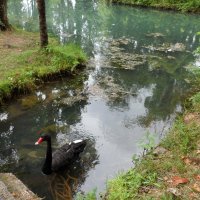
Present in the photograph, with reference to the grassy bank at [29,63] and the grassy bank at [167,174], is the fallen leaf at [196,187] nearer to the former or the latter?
the grassy bank at [167,174]

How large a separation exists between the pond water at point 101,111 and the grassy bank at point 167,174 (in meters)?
0.91

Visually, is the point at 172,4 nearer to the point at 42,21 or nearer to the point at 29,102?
the point at 42,21

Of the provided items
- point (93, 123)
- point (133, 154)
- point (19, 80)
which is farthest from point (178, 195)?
point (19, 80)

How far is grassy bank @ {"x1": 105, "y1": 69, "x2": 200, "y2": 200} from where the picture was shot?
234 inches

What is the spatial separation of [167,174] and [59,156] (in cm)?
271

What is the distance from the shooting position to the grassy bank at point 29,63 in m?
11.4

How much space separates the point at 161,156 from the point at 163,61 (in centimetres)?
1071

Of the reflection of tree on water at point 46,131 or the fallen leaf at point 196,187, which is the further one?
the reflection of tree on water at point 46,131

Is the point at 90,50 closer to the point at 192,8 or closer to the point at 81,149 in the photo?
the point at 81,149

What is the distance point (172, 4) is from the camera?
3934cm

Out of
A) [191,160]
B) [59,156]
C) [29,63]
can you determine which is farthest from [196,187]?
[29,63]

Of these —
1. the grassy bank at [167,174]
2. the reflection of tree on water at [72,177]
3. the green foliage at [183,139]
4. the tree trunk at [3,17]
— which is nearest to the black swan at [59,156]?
the reflection of tree on water at [72,177]

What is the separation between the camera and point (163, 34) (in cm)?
2506

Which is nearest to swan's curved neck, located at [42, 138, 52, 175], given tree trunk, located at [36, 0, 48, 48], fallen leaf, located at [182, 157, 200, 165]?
fallen leaf, located at [182, 157, 200, 165]
